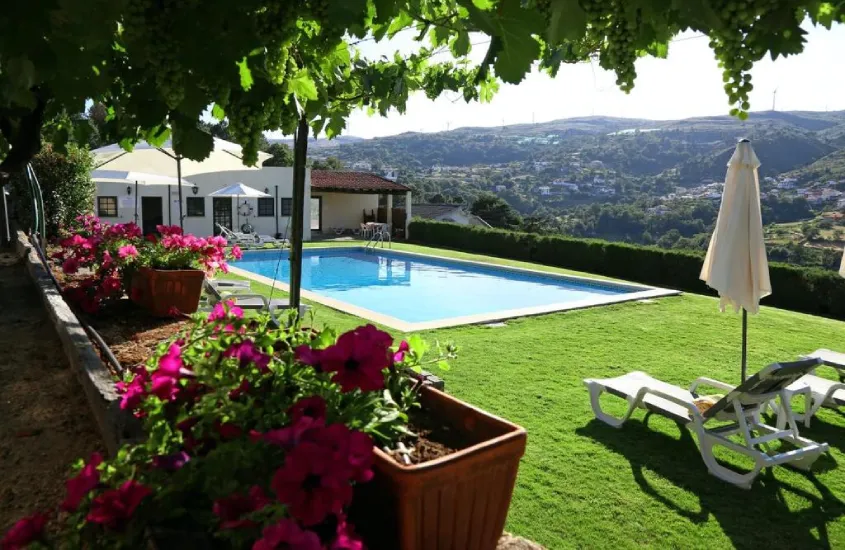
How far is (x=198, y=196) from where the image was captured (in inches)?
949

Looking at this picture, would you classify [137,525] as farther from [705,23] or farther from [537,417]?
[537,417]

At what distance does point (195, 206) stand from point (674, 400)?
22.8m

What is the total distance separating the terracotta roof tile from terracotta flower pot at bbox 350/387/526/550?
26434 millimetres

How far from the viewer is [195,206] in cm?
2420

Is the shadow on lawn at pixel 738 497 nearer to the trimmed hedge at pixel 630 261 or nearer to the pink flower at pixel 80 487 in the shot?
the pink flower at pixel 80 487

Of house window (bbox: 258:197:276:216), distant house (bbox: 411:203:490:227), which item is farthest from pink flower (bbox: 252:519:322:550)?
distant house (bbox: 411:203:490:227)

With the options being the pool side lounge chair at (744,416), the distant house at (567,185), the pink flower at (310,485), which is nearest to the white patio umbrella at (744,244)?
the pool side lounge chair at (744,416)

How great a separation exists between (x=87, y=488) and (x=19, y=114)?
243 cm

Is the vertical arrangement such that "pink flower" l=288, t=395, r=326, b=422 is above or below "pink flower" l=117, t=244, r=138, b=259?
below

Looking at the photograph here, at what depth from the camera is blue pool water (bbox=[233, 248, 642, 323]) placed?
14109mm

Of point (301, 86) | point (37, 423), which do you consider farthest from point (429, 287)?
point (301, 86)

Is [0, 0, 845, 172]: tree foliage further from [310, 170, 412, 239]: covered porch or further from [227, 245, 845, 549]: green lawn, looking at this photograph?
[310, 170, 412, 239]: covered porch

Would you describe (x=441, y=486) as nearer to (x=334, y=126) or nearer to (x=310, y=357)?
(x=310, y=357)

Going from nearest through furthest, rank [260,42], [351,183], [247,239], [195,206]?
[260,42] < [247,239] < [195,206] < [351,183]
